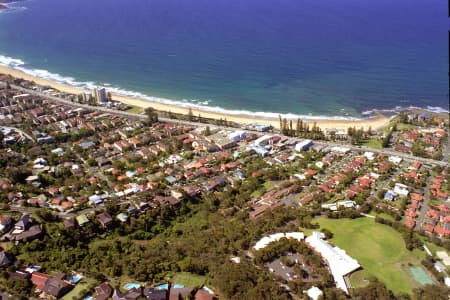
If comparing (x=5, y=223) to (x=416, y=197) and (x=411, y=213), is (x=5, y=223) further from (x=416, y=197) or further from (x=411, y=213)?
(x=416, y=197)

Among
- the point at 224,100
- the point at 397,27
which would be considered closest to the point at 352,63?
the point at 224,100

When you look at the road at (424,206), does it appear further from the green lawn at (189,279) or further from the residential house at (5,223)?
the residential house at (5,223)

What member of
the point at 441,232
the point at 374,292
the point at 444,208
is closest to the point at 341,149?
the point at 444,208

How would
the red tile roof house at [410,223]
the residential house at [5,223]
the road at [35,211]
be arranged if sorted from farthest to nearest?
the road at [35,211], the red tile roof house at [410,223], the residential house at [5,223]

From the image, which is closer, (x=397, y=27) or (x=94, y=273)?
(x=94, y=273)

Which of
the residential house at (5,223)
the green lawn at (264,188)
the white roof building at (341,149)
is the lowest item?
the residential house at (5,223)

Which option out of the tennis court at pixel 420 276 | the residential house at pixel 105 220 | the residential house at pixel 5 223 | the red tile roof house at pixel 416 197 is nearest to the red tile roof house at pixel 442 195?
the red tile roof house at pixel 416 197

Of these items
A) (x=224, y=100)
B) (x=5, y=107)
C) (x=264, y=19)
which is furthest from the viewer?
(x=264, y=19)

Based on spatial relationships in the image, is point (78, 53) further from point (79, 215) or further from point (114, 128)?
point (79, 215)
